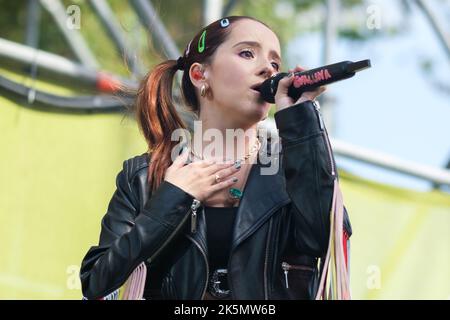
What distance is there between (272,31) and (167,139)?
422 millimetres

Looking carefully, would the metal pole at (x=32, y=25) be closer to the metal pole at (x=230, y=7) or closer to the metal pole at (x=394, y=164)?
the metal pole at (x=230, y=7)

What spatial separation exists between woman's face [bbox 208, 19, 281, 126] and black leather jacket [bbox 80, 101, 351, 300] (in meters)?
0.17

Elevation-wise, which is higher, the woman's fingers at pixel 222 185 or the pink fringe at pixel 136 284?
the woman's fingers at pixel 222 185

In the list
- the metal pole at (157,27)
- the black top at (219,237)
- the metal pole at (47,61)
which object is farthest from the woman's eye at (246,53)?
the metal pole at (157,27)

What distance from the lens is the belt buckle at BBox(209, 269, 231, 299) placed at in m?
2.40

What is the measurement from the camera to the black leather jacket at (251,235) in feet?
7.59

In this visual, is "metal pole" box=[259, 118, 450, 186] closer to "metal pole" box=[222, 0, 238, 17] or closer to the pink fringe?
"metal pole" box=[222, 0, 238, 17]

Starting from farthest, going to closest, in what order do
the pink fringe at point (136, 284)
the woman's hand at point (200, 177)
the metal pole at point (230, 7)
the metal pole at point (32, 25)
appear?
the metal pole at point (230, 7) < the metal pole at point (32, 25) < the woman's hand at point (200, 177) < the pink fringe at point (136, 284)

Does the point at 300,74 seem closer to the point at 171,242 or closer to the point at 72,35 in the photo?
the point at 171,242

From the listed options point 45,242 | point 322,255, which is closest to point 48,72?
point 45,242

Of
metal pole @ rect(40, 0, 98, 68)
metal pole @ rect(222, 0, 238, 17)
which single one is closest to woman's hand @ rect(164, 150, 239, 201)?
metal pole @ rect(222, 0, 238, 17)

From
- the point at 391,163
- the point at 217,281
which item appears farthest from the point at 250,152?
the point at 391,163

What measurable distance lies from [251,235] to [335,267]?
28 centimetres

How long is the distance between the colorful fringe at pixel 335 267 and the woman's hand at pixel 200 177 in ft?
1.10
